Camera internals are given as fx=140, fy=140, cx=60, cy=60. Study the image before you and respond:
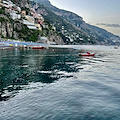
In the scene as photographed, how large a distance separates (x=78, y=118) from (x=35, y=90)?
780 cm

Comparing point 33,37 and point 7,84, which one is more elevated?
point 33,37

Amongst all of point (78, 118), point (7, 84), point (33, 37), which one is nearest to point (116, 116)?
point (78, 118)

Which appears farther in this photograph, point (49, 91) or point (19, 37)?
point (19, 37)

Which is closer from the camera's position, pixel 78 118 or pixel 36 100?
pixel 78 118

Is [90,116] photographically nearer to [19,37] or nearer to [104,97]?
[104,97]

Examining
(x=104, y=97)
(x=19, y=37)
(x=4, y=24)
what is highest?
(x=4, y=24)

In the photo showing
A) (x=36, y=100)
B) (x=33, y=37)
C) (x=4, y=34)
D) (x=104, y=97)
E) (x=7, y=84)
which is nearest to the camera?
(x=36, y=100)

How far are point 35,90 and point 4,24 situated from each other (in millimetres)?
133132

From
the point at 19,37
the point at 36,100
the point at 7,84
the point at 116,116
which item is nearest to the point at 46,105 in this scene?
the point at 36,100

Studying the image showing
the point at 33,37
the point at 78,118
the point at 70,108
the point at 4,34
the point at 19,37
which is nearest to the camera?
the point at 78,118

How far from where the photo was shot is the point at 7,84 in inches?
750

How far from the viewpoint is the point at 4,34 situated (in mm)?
133250

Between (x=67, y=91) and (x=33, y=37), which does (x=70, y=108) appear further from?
(x=33, y=37)

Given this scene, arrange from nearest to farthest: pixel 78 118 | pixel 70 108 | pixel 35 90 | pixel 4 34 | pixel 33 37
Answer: pixel 78 118 < pixel 70 108 < pixel 35 90 < pixel 4 34 < pixel 33 37
